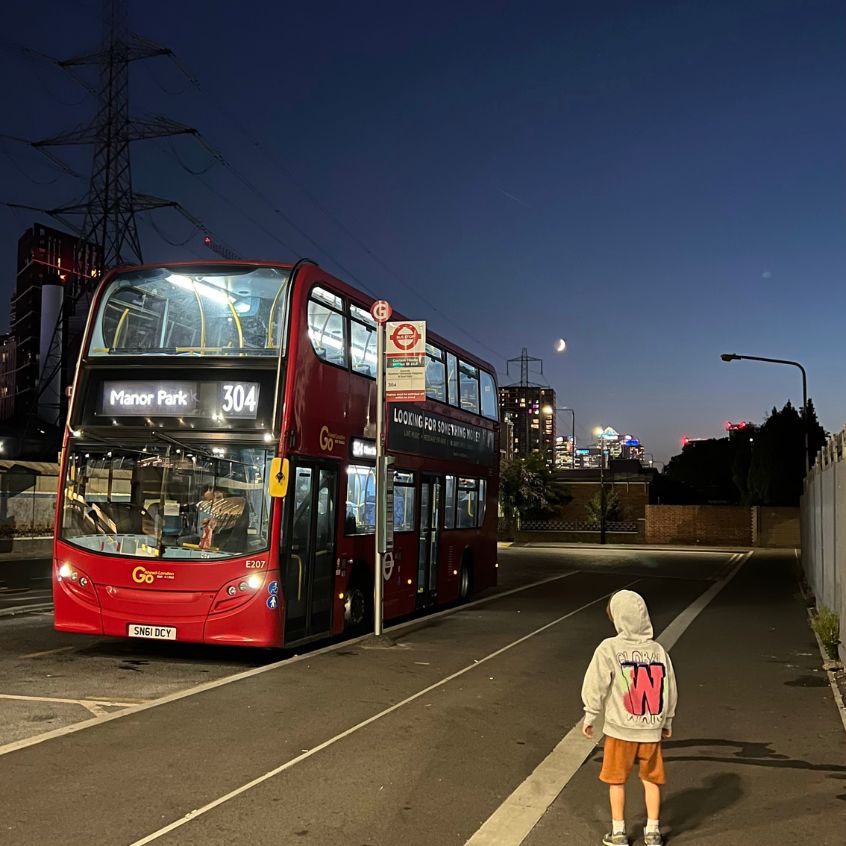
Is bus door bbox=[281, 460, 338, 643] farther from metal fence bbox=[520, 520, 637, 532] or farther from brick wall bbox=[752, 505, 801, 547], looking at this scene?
brick wall bbox=[752, 505, 801, 547]

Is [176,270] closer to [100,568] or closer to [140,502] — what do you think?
[140,502]

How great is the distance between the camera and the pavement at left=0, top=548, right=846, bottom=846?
5.73m

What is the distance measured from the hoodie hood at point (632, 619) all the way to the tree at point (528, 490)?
52.6m

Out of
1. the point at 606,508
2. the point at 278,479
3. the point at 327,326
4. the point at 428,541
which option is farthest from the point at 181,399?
the point at 606,508

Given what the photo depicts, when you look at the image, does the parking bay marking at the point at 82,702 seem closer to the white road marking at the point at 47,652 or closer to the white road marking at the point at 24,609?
the white road marking at the point at 47,652

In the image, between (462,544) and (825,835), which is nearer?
(825,835)

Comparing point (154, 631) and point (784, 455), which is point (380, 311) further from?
point (784, 455)

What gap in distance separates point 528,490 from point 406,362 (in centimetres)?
4544

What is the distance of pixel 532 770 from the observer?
7.10 meters

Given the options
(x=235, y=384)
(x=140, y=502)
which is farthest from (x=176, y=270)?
(x=140, y=502)

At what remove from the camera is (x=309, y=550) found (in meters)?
12.0

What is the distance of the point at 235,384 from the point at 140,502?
1743 mm

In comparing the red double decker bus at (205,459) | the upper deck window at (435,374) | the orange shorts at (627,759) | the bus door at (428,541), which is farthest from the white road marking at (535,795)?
the upper deck window at (435,374)

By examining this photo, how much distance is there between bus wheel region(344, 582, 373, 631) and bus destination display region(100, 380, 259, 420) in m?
3.50
